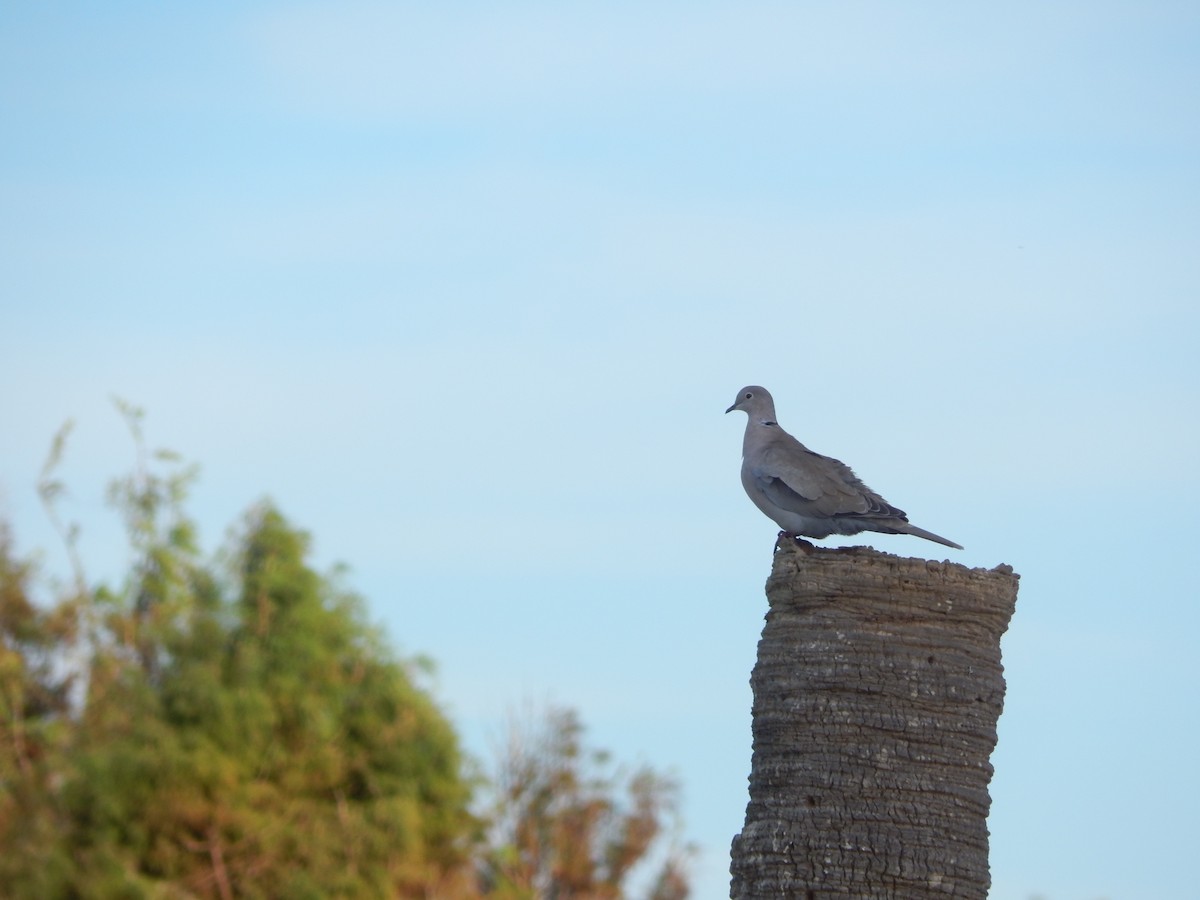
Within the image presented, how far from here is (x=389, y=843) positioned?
691 inches

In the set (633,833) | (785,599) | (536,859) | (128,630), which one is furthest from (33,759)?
(785,599)

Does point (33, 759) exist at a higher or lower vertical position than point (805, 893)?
higher

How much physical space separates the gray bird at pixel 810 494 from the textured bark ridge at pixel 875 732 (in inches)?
62.0

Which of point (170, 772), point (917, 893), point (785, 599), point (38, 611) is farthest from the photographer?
point (38, 611)

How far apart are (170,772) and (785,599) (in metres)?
6.96

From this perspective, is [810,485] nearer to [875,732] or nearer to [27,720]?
[875,732]

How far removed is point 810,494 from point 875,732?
3015 mm

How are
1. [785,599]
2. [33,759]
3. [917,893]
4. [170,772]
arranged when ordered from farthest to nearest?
[33,759] → [170,772] → [785,599] → [917,893]

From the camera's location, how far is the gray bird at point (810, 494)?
14.4 m

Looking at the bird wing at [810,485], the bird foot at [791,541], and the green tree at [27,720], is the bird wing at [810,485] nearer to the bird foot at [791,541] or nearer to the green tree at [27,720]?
the bird foot at [791,541]

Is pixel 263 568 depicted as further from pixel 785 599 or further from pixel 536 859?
pixel 536 859

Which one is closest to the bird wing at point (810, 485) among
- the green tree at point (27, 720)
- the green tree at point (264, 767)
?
the green tree at point (264, 767)

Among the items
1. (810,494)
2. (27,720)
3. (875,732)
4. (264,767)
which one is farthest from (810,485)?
(27,720)

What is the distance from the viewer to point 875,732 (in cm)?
1211
